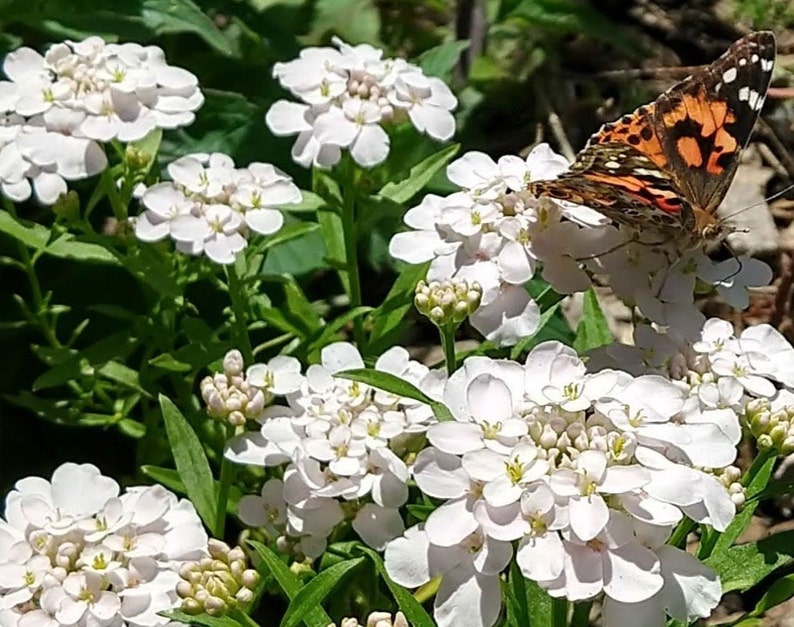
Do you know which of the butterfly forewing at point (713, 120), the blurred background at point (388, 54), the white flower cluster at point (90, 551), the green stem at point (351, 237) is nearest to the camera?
the white flower cluster at point (90, 551)

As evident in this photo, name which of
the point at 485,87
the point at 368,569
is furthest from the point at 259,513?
the point at 485,87

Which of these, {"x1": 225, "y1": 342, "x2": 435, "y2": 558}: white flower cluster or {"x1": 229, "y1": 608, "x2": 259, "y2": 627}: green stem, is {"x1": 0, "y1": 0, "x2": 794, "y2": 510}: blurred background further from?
{"x1": 229, "y1": 608, "x2": 259, "y2": 627}: green stem

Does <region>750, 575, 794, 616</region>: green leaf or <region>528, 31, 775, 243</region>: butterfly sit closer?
<region>750, 575, 794, 616</region>: green leaf

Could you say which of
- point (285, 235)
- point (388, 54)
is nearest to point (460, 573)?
point (285, 235)

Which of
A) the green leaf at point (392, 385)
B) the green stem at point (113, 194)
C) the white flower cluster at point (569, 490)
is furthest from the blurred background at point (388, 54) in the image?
the white flower cluster at point (569, 490)

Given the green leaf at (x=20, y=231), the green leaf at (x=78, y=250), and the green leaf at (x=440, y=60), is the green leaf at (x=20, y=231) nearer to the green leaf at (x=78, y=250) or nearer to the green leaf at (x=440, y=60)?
the green leaf at (x=78, y=250)

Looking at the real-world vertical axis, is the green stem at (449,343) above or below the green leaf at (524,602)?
above

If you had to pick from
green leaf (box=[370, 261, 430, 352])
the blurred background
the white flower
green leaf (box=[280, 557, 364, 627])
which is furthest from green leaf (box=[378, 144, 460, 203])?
the white flower
